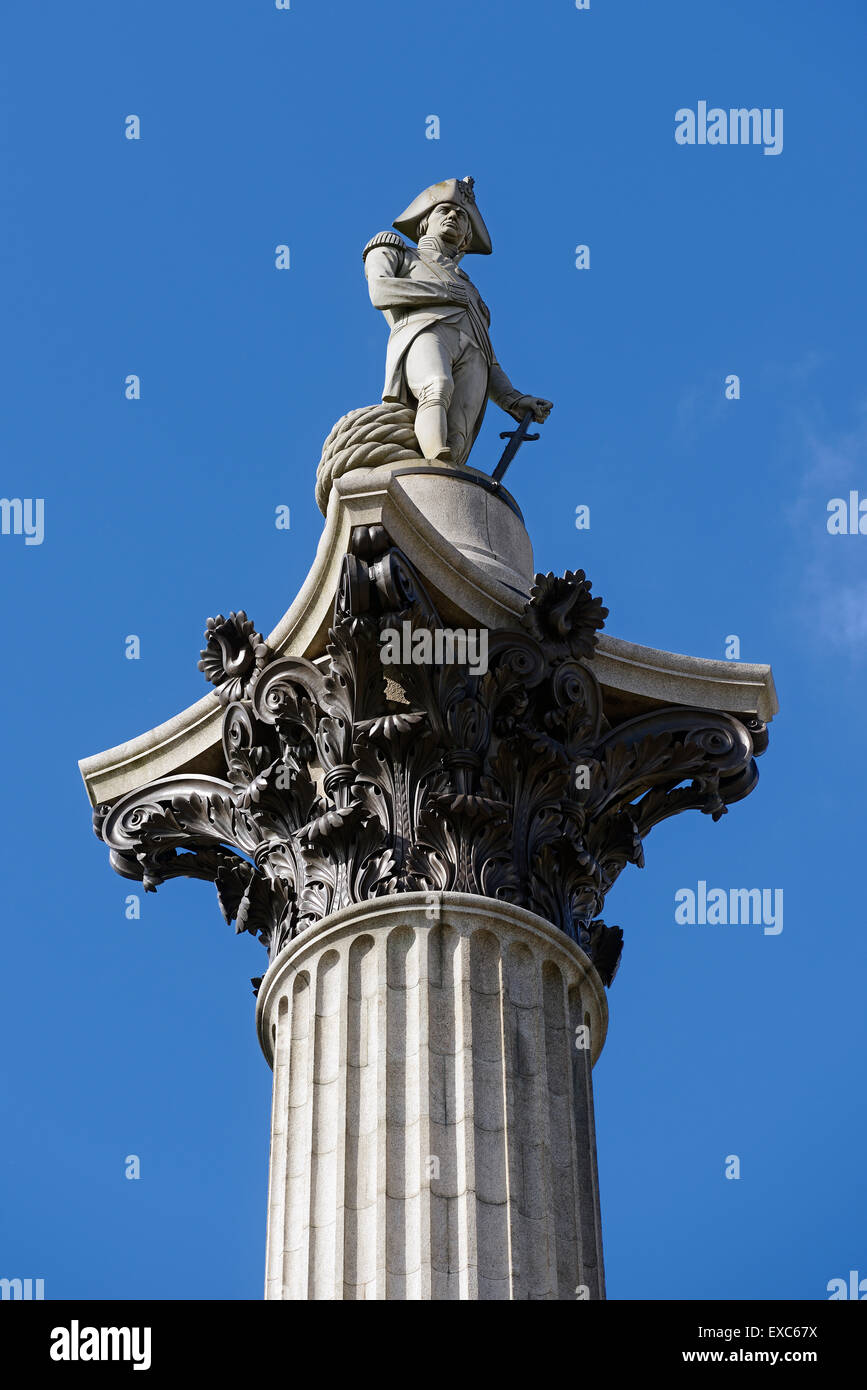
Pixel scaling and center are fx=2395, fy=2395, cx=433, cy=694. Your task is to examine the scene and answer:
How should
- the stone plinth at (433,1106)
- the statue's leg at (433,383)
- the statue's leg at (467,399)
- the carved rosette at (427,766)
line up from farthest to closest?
the statue's leg at (467,399) → the statue's leg at (433,383) → the carved rosette at (427,766) → the stone plinth at (433,1106)

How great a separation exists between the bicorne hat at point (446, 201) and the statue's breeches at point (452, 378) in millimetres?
2450

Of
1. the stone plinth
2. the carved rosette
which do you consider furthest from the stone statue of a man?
the stone plinth

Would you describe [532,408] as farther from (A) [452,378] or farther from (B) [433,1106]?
(B) [433,1106]

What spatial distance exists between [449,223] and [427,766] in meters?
9.63

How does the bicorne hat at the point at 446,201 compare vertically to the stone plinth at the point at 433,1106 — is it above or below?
above

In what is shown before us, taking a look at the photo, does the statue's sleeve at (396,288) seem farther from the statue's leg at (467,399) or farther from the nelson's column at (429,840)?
the nelson's column at (429,840)

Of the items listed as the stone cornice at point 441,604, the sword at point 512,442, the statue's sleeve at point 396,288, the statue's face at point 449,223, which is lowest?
the stone cornice at point 441,604

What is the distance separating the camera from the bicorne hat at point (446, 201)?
30.8 m

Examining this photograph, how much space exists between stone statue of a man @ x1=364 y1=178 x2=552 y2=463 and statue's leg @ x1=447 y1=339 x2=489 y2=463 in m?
0.01

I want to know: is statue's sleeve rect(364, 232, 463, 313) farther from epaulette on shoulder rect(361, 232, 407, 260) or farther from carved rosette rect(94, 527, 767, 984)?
carved rosette rect(94, 527, 767, 984)

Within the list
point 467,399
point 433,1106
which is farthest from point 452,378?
point 433,1106

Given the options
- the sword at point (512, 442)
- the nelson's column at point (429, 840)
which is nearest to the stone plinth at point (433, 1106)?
the nelson's column at point (429, 840)

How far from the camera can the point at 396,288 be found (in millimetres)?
29047
